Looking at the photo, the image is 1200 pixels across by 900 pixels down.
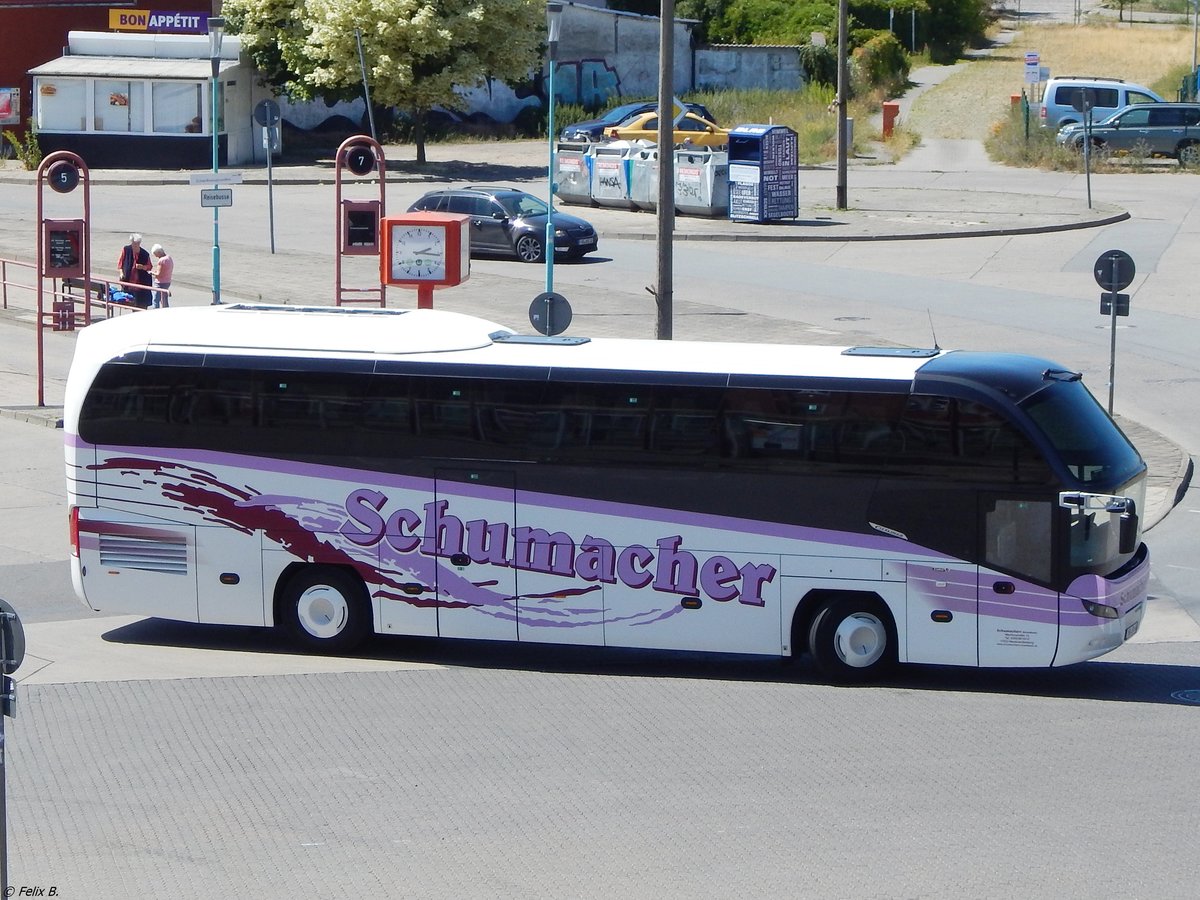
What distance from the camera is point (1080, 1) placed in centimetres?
11250

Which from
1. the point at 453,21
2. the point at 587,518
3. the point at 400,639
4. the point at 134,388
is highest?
the point at 453,21

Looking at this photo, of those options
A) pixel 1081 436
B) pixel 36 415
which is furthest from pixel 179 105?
pixel 1081 436

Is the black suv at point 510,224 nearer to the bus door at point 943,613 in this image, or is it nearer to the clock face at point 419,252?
the clock face at point 419,252

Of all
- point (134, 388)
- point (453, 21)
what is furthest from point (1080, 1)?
point (134, 388)

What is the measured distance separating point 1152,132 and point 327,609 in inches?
1748

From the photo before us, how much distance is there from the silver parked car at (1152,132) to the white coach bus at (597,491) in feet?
138

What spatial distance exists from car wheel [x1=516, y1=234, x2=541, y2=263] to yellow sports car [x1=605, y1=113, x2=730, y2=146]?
49.3 ft

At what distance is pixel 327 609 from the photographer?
45.0 feet

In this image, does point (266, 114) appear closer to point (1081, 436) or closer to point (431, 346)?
point (431, 346)

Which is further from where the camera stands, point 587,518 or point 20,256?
point 20,256

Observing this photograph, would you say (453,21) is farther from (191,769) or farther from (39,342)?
(191,769)

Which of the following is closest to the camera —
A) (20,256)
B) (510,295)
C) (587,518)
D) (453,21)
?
(587,518)

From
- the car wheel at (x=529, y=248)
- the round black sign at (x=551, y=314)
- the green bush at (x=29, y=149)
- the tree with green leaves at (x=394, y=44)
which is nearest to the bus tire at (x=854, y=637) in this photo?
the round black sign at (x=551, y=314)

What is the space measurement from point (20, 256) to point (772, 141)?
1741cm
